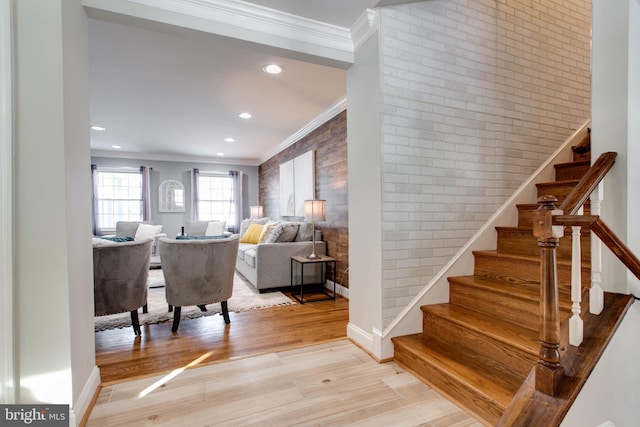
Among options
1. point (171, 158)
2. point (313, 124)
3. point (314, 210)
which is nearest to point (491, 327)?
point (314, 210)

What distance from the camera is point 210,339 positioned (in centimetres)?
264

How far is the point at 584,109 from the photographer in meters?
3.01

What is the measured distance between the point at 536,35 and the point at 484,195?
5.49 ft

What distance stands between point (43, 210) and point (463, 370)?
8.01 feet

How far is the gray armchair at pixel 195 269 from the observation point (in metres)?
2.69

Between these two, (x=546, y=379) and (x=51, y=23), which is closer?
(x=546, y=379)

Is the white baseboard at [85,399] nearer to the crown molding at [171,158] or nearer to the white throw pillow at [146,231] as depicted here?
the white throw pillow at [146,231]

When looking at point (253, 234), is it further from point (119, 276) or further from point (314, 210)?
point (119, 276)

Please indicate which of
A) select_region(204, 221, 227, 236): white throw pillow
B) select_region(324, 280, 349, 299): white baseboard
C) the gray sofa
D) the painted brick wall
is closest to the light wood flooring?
the painted brick wall

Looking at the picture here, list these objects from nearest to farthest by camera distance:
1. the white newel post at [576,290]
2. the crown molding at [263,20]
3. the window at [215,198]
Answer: the white newel post at [576,290] < the crown molding at [263,20] < the window at [215,198]

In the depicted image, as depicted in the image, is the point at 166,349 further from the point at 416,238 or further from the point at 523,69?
the point at 523,69

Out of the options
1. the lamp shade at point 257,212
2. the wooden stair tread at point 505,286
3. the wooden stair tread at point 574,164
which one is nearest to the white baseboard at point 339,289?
the wooden stair tread at point 505,286

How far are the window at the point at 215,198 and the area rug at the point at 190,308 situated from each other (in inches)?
128

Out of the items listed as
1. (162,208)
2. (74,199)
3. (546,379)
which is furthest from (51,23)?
(162,208)
